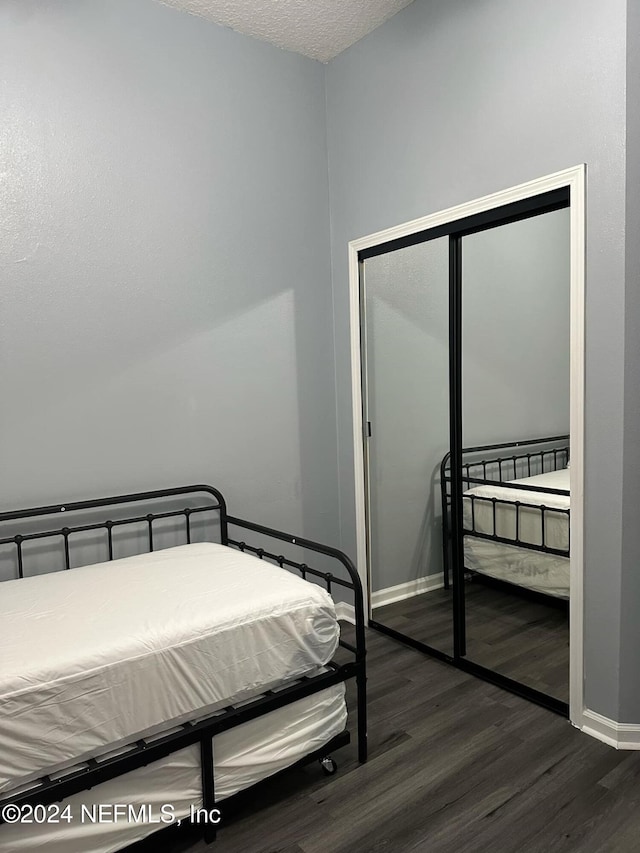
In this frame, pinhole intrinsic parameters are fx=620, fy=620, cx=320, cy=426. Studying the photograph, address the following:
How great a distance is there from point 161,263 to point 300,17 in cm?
126

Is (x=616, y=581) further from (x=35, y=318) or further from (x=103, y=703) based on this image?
(x=35, y=318)

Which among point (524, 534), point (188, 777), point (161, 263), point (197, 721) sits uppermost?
point (161, 263)

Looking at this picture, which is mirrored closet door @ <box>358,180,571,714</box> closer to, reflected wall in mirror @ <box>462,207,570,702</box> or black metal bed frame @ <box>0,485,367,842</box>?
reflected wall in mirror @ <box>462,207,570,702</box>

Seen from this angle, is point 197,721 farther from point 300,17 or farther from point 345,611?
point 300,17

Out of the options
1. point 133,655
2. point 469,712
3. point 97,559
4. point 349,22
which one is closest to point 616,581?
point 469,712

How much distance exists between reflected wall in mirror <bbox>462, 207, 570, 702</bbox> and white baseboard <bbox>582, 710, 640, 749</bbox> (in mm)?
143

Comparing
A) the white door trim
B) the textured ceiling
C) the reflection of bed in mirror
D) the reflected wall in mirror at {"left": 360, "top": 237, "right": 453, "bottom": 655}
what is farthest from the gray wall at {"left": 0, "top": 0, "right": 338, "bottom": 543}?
the white door trim

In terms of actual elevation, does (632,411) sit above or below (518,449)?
above

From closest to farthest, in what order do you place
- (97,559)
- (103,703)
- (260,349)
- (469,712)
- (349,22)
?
Result: (103,703), (469,712), (97,559), (349,22), (260,349)

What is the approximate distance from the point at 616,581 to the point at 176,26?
281 cm

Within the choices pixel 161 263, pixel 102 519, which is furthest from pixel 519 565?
pixel 161 263

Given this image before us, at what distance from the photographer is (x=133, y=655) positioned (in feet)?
5.32

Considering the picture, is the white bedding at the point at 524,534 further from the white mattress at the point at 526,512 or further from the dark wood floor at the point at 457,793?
the dark wood floor at the point at 457,793

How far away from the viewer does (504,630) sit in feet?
8.50
